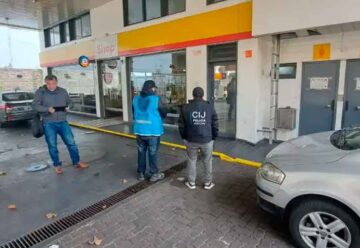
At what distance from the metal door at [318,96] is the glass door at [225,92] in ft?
5.65

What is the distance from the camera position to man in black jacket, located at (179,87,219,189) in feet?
12.3

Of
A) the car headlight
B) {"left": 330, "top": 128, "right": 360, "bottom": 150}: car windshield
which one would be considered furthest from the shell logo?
{"left": 330, "top": 128, "right": 360, "bottom": 150}: car windshield

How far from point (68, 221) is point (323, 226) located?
2895 millimetres

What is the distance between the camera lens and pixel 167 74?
8656mm

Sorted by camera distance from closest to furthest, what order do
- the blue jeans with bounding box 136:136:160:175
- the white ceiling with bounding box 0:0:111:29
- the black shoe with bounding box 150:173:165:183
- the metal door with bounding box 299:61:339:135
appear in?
the blue jeans with bounding box 136:136:160:175
the black shoe with bounding box 150:173:165:183
the metal door with bounding box 299:61:339:135
the white ceiling with bounding box 0:0:111:29

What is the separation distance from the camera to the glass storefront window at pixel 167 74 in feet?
26.9

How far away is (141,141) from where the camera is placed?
14.3 ft

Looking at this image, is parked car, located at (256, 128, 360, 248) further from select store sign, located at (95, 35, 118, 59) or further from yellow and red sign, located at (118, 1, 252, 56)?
select store sign, located at (95, 35, 118, 59)

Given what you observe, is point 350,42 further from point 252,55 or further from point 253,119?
point 253,119

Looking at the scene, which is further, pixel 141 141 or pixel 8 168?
pixel 8 168

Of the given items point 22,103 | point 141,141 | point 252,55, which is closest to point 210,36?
point 252,55

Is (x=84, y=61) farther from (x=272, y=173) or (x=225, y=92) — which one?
(x=272, y=173)

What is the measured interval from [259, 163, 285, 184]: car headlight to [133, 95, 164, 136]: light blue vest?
1.93 metres

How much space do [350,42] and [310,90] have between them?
4.24ft
